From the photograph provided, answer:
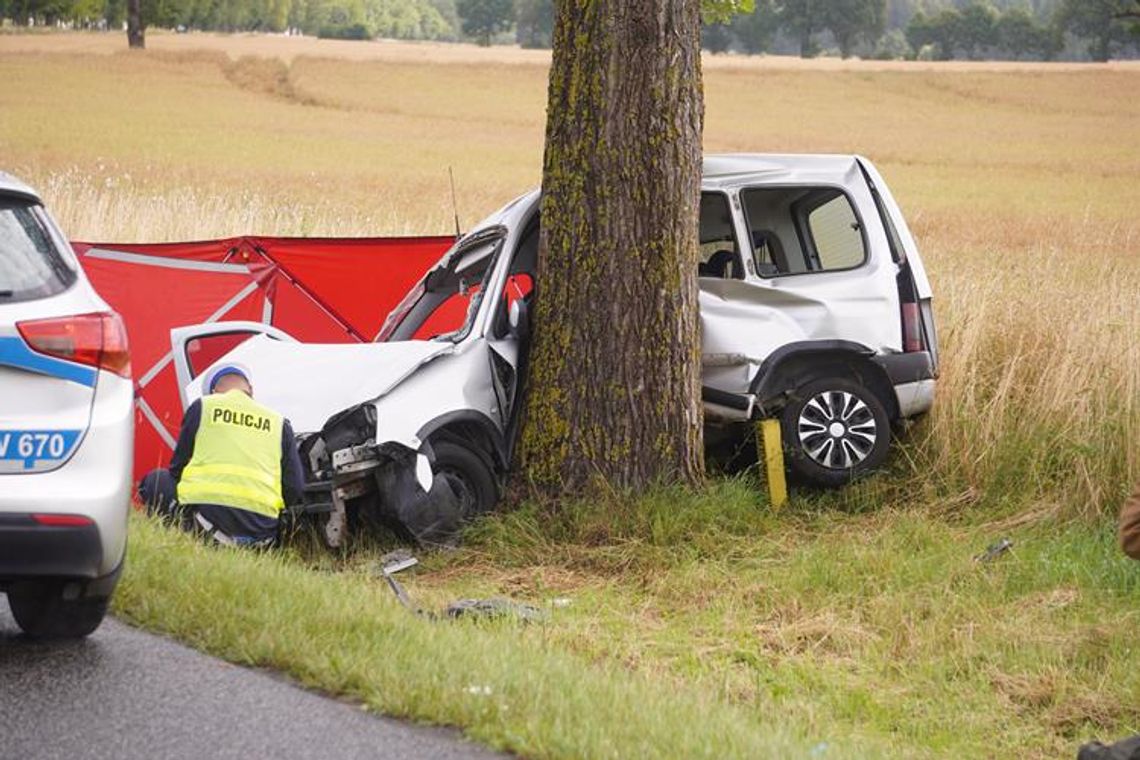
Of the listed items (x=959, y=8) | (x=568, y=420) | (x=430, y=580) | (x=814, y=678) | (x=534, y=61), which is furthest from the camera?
(x=959, y=8)

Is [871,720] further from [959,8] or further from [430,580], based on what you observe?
[959,8]

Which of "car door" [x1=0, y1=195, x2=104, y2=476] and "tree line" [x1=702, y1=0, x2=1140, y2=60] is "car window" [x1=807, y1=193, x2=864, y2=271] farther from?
"tree line" [x1=702, y1=0, x2=1140, y2=60]

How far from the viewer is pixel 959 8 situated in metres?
97.0

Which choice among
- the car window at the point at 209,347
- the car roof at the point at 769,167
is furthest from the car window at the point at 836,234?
the car window at the point at 209,347

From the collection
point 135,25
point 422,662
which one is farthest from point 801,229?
point 135,25

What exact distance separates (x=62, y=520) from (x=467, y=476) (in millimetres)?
4074

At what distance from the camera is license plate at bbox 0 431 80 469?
5.50 meters

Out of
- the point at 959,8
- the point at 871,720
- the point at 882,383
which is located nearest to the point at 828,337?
the point at 882,383

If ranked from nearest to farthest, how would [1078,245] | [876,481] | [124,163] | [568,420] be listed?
[568,420], [876,481], [1078,245], [124,163]

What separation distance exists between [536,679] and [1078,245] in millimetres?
15649

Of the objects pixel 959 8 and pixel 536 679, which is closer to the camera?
pixel 536 679

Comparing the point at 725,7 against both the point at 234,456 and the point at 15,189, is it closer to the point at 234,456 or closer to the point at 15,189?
the point at 234,456

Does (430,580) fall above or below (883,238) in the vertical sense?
below

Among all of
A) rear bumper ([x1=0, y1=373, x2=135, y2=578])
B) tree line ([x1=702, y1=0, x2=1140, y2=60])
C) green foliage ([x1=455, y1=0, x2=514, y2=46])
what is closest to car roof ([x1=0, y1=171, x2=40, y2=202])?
rear bumper ([x1=0, y1=373, x2=135, y2=578])
